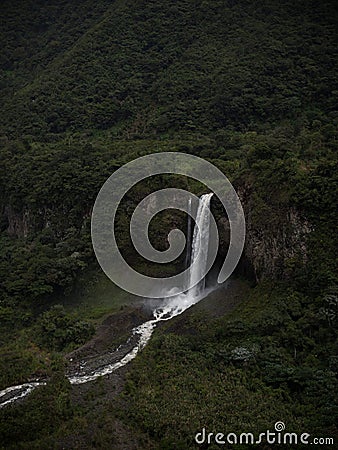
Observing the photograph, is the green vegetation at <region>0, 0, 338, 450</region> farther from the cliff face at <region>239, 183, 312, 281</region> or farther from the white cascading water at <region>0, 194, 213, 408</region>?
the white cascading water at <region>0, 194, 213, 408</region>

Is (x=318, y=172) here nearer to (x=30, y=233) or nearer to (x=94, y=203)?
(x=94, y=203)

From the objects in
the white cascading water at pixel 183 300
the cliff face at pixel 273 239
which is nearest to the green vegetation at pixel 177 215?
the cliff face at pixel 273 239

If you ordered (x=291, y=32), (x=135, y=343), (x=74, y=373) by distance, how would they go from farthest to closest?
(x=291, y=32) → (x=135, y=343) → (x=74, y=373)

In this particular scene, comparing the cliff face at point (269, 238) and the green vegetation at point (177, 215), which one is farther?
the cliff face at point (269, 238)

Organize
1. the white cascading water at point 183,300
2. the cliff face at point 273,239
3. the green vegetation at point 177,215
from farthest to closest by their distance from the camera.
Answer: the cliff face at point 273,239, the white cascading water at point 183,300, the green vegetation at point 177,215

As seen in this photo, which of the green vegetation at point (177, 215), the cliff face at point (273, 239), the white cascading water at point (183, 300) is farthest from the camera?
the cliff face at point (273, 239)

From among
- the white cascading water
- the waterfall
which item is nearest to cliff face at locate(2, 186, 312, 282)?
the waterfall

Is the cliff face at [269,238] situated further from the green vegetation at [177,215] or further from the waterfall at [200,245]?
the waterfall at [200,245]

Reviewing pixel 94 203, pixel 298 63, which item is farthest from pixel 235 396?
pixel 298 63

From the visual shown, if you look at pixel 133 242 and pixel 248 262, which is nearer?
pixel 248 262
